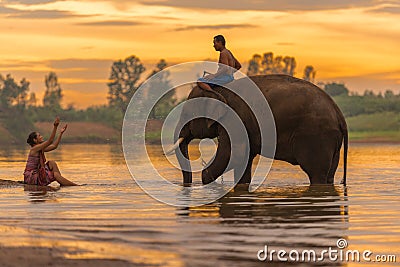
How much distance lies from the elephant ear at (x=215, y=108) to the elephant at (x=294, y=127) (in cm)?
2

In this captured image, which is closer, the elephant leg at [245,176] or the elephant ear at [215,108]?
the elephant leg at [245,176]

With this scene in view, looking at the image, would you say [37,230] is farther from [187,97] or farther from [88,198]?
[187,97]

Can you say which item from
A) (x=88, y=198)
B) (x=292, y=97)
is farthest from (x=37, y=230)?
(x=292, y=97)

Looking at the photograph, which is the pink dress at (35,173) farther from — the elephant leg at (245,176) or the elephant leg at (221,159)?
the elephant leg at (245,176)

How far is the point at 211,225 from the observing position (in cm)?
1038

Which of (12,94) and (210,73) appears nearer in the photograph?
(210,73)

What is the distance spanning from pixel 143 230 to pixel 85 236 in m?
0.70

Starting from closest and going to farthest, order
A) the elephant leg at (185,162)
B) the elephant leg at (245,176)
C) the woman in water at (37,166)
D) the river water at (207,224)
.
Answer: the river water at (207,224) → the woman in water at (37,166) → the elephant leg at (245,176) → the elephant leg at (185,162)

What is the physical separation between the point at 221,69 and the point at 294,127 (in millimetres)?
1555
